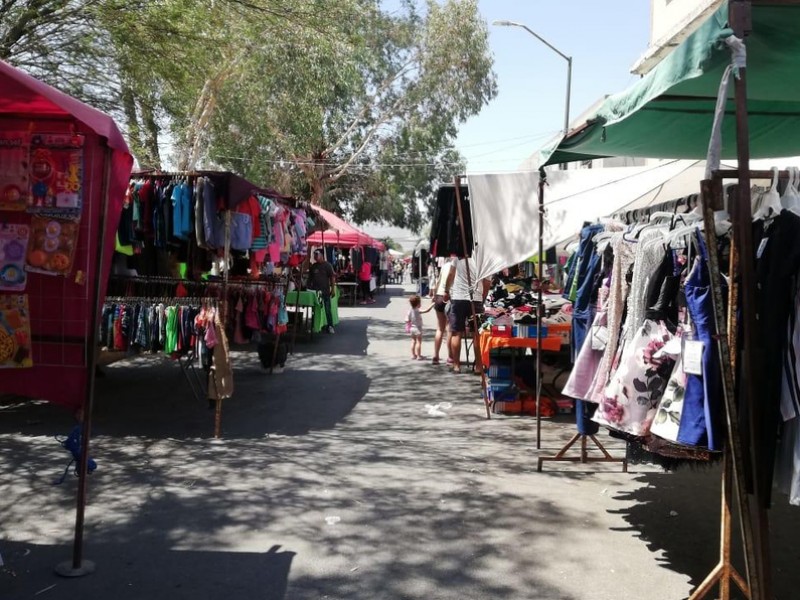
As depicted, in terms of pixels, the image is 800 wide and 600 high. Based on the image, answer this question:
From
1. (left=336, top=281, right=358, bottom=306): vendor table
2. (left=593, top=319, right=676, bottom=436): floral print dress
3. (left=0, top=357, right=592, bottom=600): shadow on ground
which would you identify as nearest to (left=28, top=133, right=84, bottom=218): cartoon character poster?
(left=0, top=357, right=592, bottom=600): shadow on ground

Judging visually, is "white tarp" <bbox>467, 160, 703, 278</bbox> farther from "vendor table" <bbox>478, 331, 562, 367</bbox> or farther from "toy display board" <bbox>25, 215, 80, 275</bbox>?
"toy display board" <bbox>25, 215, 80, 275</bbox>

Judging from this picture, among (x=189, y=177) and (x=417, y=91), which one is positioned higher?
(x=417, y=91)

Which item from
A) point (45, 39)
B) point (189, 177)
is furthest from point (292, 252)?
point (45, 39)

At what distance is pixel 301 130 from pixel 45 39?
14.7 metres

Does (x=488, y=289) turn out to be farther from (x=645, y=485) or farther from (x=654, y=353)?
(x=654, y=353)

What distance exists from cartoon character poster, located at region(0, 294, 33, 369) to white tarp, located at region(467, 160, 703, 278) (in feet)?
14.1

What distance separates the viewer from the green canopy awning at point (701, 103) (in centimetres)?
301

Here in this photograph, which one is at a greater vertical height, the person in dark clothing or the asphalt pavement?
the person in dark clothing

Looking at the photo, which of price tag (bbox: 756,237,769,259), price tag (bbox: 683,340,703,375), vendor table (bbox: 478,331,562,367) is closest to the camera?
price tag (bbox: 756,237,769,259)

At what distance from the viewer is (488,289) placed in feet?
34.1

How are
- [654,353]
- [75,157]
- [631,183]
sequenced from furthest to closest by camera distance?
[631,183] → [75,157] → [654,353]

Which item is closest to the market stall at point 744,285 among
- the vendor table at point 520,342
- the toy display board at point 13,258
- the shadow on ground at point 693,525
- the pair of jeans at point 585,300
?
the shadow on ground at point 693,525

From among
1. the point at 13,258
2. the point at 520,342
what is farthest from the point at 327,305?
the point at 13,258

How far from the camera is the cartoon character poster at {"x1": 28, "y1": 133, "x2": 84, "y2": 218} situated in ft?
13.5
